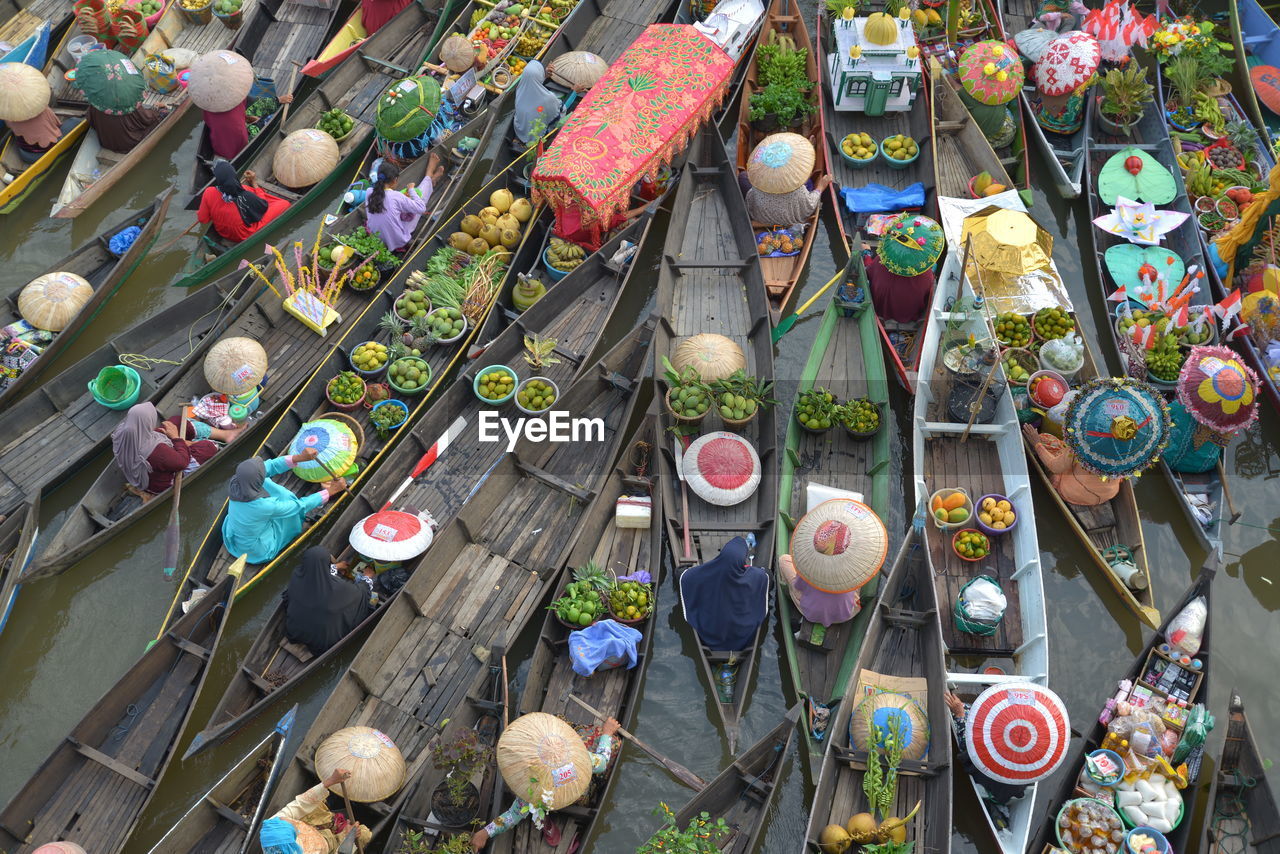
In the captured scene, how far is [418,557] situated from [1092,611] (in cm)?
911

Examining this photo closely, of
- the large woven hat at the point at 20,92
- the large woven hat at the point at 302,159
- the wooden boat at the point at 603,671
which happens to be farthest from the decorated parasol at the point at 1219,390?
the large woven hat at the point at 20,92

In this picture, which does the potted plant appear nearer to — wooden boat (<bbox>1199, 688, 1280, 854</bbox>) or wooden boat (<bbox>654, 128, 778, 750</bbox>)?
wooden boat (<bbox>654, 128, 778, 750</bbox>)

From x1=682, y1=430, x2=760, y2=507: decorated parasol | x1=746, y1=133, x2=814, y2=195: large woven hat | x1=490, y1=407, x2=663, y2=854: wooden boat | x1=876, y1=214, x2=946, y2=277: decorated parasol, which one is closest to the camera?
x1=490, y1=407, x2=663, y2=854: wooden boat

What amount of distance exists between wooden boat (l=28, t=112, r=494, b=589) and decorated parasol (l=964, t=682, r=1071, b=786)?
8793mm

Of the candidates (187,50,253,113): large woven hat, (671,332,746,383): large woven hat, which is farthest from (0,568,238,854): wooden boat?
(187,50,253,113): large woven hat

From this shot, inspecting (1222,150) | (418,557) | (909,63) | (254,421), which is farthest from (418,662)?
(1222,150)

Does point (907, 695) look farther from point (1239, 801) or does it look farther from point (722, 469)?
point (722, 469)

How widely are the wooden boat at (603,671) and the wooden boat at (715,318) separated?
13.0 inches

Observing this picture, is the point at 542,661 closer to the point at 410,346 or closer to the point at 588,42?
the point at 410,346

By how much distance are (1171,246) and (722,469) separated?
29.5ft

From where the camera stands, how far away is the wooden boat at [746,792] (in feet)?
36.9

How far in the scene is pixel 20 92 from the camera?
687 inches

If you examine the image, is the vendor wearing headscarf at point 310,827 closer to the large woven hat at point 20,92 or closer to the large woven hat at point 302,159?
the large woven hat at point 302,159

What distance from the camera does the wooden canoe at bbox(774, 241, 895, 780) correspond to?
12.9m
